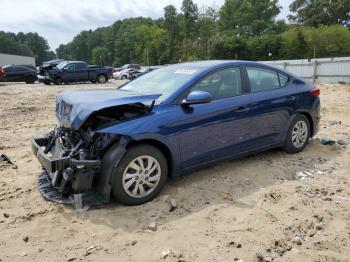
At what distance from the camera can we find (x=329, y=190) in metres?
4.68

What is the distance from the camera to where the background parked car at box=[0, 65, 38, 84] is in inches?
1037

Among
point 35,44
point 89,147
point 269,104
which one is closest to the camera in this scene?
point 89,147

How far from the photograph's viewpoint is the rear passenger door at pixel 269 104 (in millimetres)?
5371

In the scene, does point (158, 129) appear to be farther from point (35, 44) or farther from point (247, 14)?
point (35, 44)

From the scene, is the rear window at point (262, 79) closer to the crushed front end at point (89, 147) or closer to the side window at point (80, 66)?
the crushed front end at point (89, 147)

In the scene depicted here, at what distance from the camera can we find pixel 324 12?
3031 inches

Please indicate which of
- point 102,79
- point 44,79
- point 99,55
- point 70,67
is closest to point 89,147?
point 70,67

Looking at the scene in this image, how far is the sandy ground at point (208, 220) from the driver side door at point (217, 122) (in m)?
0.42

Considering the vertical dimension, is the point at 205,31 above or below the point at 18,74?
above

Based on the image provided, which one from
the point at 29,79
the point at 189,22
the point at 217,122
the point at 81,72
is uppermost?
the point at 189,22

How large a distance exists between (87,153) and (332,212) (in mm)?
2779

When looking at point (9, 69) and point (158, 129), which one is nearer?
point (158, 129)

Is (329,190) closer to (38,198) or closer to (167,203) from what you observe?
(167,203)

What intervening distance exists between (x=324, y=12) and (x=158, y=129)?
3267 inches
